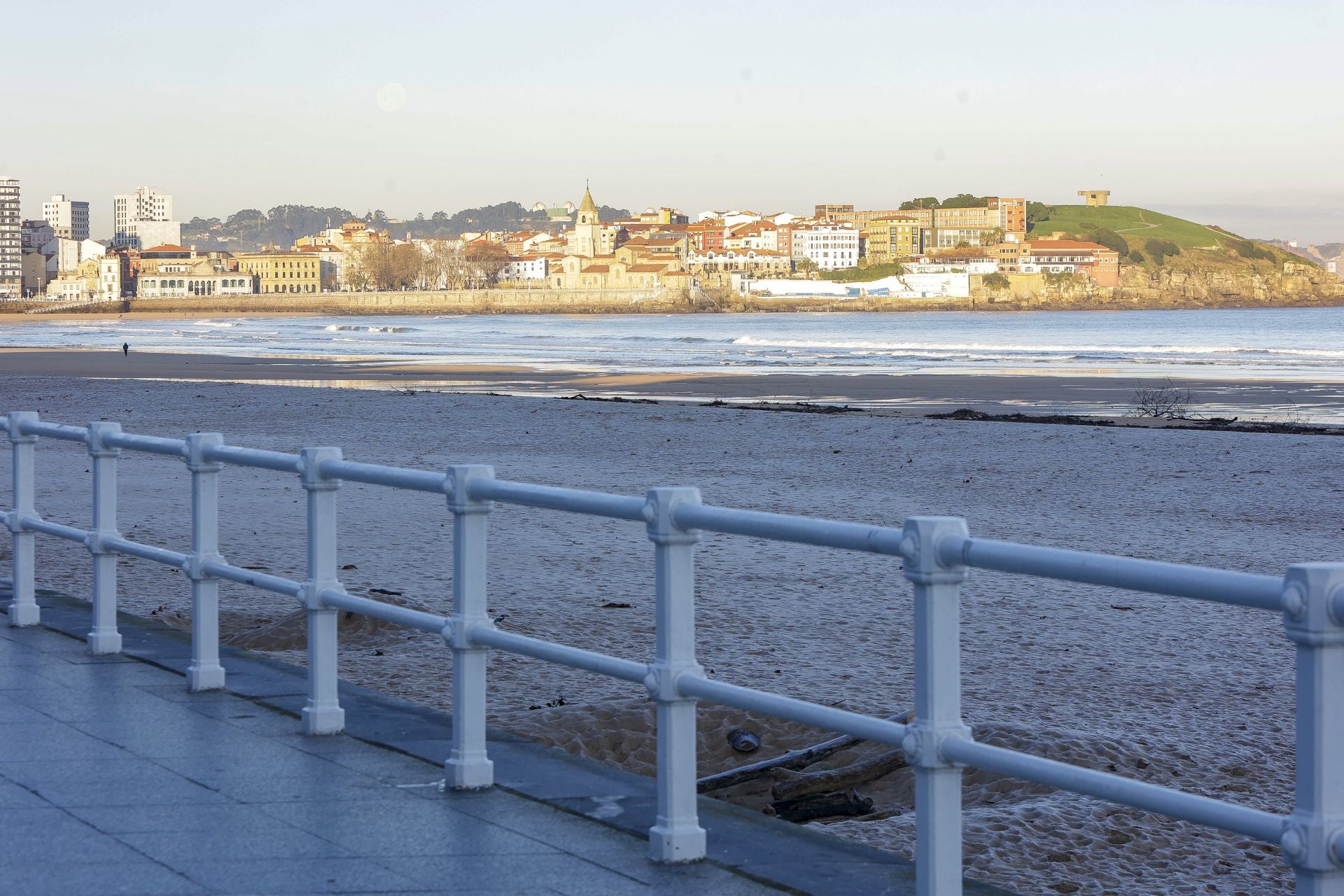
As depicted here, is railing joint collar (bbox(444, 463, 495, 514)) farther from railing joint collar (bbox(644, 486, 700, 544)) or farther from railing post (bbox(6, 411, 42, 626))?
railing post (bbox(6, 411, 42, 626))

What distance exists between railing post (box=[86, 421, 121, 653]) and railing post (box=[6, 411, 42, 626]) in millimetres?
705

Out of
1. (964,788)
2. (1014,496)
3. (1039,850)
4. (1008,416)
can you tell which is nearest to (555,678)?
(964,788)

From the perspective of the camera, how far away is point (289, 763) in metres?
4.92

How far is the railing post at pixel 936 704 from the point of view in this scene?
10.7 ft

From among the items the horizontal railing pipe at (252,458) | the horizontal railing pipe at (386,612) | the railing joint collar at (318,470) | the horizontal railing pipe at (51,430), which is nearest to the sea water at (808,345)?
the horizontal railing pipe at (51,430)

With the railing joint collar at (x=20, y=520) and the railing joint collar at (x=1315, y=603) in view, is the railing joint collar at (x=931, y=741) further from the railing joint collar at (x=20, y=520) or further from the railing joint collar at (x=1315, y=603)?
the railing joint collar at (x=20, y=520)

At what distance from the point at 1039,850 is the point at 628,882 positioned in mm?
1664

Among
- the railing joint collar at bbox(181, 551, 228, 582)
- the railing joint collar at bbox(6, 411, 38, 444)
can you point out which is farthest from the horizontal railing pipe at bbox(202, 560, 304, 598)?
the railing joint collar at bbox(6, 411, 38, 444)

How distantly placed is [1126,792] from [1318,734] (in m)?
0.42

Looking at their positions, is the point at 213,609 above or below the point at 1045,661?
above

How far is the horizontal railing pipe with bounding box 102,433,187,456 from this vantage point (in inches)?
247

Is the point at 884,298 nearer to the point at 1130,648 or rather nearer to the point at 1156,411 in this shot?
the point at 1156,411

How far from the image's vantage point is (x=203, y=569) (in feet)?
19.7

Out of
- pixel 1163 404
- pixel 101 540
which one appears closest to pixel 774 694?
pixel 101 540
